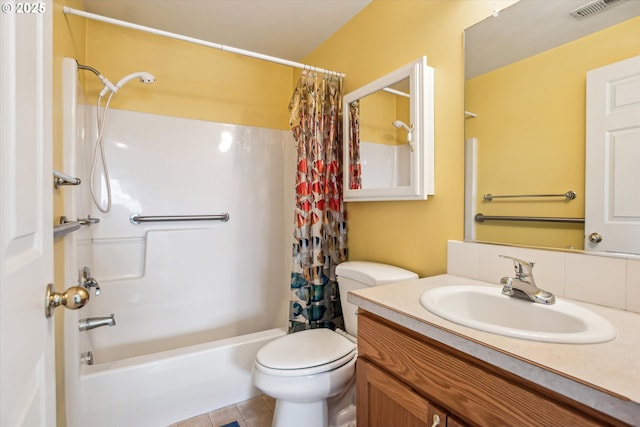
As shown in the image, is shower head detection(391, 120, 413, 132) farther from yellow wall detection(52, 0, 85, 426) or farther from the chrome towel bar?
yellow wall detection(52, 0, 85, 426)

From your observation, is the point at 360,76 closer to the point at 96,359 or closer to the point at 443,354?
the point at 443,354

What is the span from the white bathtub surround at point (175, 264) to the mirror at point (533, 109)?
4.65 ft

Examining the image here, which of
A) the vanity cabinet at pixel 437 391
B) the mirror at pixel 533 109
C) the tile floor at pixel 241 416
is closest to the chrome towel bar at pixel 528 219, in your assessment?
the mirror at pixel 533 109

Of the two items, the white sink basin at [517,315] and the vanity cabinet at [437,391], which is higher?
the white sink basin at [517,315]

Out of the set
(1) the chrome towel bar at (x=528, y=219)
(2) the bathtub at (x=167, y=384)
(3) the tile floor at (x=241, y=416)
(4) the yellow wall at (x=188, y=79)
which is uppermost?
(4) the yellow wall at (x=188, y=79)

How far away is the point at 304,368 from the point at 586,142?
1.25 m

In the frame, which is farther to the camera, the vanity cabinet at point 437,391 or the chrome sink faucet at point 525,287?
the chrome sink faucet at point 525,287

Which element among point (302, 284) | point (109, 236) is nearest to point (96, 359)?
point (109, 236)

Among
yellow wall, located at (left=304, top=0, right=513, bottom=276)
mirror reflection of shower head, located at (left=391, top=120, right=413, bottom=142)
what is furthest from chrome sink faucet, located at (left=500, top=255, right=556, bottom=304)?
mirror reflection of shower head, located at (left=391, top=120, right=413, bottom=142)

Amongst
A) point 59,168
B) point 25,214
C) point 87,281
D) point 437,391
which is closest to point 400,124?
point 437,391

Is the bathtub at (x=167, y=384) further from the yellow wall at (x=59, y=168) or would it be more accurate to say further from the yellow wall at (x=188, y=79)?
the yellow wall at (x=188, y=79)

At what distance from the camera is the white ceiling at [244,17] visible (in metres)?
1.75

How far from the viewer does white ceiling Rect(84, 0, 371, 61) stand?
175 cm

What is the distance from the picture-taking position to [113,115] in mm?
1924
